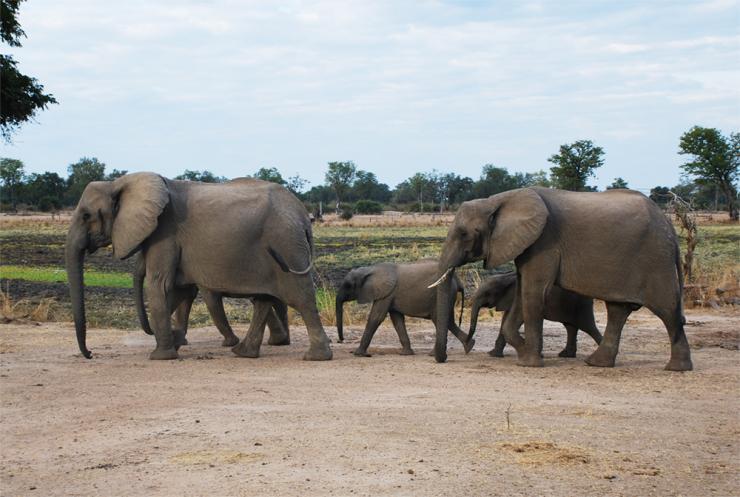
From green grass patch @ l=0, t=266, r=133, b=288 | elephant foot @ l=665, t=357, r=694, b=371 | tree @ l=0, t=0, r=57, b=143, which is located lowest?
green grass patch @ l=0, t=266, r=133, b=288

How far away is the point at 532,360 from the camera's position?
11.5 metres

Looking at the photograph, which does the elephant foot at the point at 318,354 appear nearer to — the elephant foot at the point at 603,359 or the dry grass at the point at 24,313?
the elephant foot at the point at 603,359

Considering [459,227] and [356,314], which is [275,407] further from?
[356,314]

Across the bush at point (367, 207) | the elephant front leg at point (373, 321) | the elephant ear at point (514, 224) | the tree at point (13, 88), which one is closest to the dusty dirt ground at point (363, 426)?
the elephant front leg at point (373, 321)

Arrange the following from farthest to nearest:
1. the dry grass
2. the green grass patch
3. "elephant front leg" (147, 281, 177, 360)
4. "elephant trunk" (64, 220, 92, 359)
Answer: the green grass patch
the dry grass
"elephant front leg" (147, 281, 177, 360)
"elephant trunk" (64, 220, 92, 359)

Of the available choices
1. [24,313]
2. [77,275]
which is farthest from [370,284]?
[24,313]

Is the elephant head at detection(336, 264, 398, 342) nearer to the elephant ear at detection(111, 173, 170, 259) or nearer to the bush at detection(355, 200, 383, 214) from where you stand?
the elephant ear at detection(111, 173, 170, 259)

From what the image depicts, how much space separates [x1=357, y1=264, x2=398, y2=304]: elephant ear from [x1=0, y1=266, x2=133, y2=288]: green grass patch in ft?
39.8

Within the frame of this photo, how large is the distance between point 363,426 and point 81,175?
341 feet

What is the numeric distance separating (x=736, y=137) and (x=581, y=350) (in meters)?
58.1

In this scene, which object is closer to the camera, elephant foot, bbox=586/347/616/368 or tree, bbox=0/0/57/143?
elephant foot, bbox=586/347/616/368

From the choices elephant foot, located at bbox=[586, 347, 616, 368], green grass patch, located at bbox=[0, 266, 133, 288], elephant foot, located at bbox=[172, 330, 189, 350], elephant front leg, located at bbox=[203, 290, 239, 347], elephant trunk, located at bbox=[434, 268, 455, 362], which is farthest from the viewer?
green grass patch, located at bbox=[0, 266, 133, 288]

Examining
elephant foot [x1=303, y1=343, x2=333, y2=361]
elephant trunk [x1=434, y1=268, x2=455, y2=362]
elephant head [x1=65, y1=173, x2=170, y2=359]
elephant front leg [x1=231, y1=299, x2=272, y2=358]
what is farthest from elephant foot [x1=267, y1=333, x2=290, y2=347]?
elephant trunk [x1=434, y1=268, x2=455, y2=362]

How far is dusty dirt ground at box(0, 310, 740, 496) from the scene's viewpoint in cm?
650
